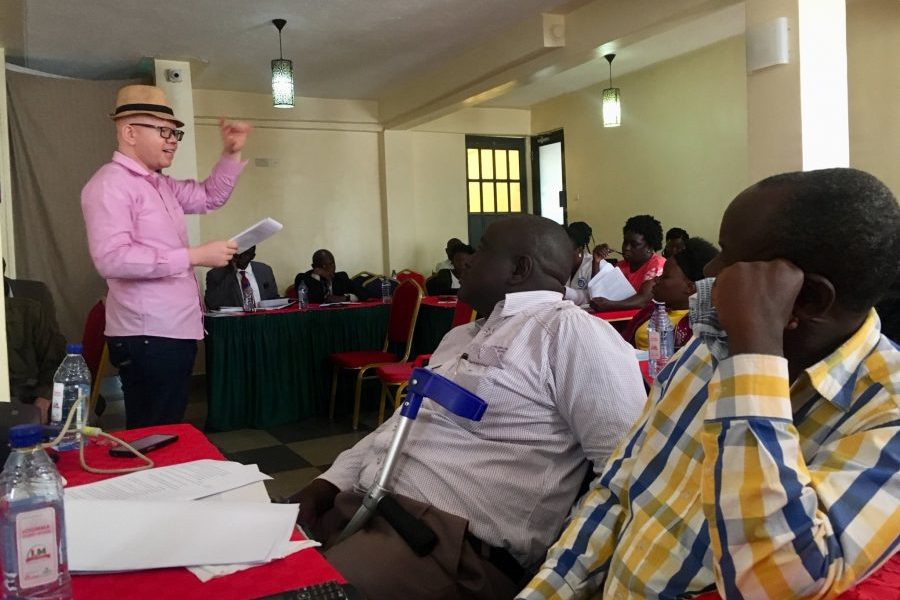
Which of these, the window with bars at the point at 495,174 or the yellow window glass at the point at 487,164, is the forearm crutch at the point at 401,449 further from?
the yellow window glass at the point at 487,164

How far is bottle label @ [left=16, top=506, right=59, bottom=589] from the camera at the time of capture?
0.77 m

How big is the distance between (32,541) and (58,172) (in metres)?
5.67

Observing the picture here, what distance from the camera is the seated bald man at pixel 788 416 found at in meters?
0.70

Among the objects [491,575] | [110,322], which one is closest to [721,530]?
[491,575]

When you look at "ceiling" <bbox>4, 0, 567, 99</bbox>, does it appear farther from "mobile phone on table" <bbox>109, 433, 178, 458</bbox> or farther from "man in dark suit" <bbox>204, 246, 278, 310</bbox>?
"mobile phone on table" <bbox>109, 433, 178, 458</bbox>

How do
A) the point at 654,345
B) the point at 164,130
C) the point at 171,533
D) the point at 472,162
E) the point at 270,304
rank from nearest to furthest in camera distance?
the point at 171,533 → the point at 164,130 → the point at 654,345 → the point at 270,304 → the point at 472,162

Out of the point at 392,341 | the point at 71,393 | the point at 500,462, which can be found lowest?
the point at 392,341

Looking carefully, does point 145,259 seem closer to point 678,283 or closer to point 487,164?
point 678,283

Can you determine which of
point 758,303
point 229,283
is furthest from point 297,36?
point 758,303

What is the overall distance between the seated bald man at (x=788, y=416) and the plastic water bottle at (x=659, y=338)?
1.45 meters

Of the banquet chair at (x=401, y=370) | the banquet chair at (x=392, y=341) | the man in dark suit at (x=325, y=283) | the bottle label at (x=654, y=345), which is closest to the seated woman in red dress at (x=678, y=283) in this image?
the bottle label at (x=654, y=345)

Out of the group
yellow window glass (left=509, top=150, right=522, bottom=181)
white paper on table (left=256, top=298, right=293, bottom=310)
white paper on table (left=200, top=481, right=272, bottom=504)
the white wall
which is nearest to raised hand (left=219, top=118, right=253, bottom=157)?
white paper on table (left=200, top=481, right=272, bottom=504)

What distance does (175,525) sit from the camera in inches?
38.6

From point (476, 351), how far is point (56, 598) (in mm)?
876
